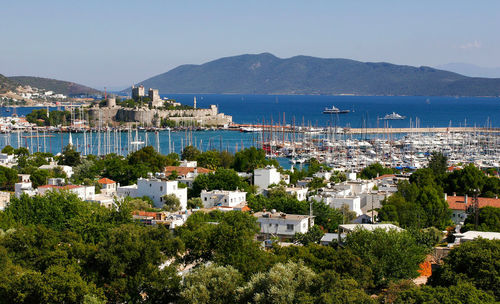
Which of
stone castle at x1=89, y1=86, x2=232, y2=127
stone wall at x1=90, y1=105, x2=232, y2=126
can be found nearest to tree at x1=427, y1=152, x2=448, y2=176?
stone castle at x1=89, y1=86, x2=232, y2=127

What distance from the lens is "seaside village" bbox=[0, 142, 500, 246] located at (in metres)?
27.9

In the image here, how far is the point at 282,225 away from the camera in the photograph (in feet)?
92.0

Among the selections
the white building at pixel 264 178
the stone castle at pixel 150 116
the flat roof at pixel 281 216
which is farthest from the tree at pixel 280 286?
the stone castle at pixel 150 116

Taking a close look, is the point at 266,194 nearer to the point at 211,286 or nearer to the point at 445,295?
the point at 211,286

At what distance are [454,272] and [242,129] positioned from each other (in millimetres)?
96768

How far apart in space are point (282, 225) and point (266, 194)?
1060 centimetres

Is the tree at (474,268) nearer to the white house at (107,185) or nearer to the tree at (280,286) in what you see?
the tree at (280,286)

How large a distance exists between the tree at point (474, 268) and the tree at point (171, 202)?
16.6 m

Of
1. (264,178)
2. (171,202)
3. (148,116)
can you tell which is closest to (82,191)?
(171,202)

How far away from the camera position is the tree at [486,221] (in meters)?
29.2

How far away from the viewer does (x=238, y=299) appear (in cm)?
1825

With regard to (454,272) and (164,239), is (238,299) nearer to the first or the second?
(164,239)

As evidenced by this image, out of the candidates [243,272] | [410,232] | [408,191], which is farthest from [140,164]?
[243,272]

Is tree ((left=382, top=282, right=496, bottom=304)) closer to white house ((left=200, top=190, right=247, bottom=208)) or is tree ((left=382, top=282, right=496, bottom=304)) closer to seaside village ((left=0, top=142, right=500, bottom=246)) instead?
seaside village ((left=0, top=142, right=500, bottom=246))
